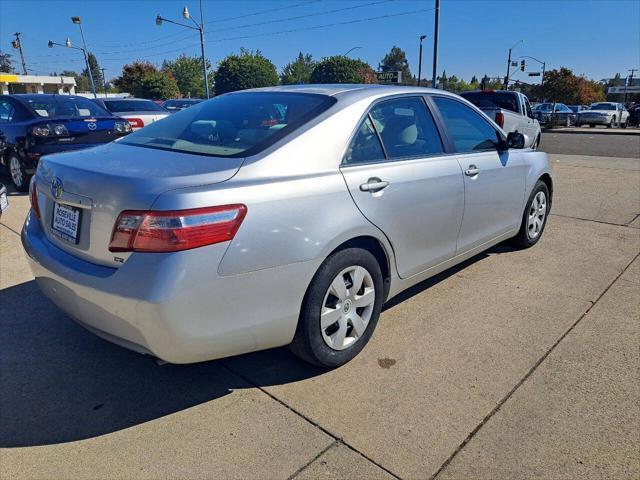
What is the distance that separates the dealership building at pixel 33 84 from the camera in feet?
212

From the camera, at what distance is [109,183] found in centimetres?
218

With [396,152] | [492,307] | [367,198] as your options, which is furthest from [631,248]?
[367,198]

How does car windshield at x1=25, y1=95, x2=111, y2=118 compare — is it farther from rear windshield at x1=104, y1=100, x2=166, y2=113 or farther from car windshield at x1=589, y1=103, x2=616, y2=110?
car windshield at x1=589, y1=103, x2=616, y2=110

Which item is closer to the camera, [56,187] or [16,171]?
[56,187]

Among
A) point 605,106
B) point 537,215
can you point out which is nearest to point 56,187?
point 537,215

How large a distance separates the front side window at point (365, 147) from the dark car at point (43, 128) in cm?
571

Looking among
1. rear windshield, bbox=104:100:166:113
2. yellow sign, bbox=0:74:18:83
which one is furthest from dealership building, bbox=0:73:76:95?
rear windshield, bbox=104:100:166:113

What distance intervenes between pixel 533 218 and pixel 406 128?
231 centimetres

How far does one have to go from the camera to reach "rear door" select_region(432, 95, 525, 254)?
3.60 metres

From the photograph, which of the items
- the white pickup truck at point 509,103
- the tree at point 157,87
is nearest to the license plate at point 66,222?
the white pickup truck at point 509,103

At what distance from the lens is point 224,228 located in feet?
6.92

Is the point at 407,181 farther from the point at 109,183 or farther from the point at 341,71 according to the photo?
the point at 341,71

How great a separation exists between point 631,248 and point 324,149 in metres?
4.07

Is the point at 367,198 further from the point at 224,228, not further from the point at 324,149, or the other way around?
the point at 224,228
